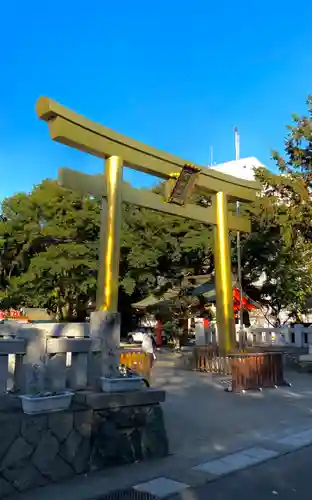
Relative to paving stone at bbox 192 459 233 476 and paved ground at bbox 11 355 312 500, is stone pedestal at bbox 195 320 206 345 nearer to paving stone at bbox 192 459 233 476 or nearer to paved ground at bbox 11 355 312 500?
paved ground at bbox 11 355 312 500

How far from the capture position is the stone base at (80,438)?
4301 mm

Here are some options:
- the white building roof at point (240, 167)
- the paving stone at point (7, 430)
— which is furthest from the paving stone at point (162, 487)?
the white building roof at point (240, 167)

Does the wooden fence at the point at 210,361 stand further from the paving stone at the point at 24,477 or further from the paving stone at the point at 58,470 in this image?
the paving stone at the point at 24,477

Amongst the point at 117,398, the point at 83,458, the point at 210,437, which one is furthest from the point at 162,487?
the point at 210,437

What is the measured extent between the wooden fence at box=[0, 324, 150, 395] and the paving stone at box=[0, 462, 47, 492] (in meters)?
0.72

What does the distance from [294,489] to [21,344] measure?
2866mm

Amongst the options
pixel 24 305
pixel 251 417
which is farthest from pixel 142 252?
pixel 251 417

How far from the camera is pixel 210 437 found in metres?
6.48

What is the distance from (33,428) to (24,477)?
0.40 metres

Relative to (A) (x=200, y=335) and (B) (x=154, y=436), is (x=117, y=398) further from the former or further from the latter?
(A) (x=200, y=335)

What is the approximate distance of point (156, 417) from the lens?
5.50 meters

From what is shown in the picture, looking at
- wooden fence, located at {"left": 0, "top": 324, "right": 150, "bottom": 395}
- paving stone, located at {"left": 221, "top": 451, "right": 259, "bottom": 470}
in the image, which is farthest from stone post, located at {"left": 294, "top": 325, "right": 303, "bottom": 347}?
wooden fence, located at {"left": 0, "top": 324, "right": 150, "bottom": 395}

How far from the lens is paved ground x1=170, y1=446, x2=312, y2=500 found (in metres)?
4.25

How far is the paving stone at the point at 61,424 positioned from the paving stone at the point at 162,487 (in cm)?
82
